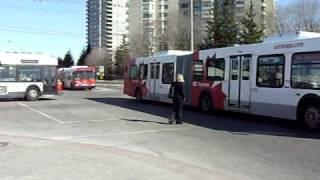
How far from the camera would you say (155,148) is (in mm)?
13000

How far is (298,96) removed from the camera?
1666cm

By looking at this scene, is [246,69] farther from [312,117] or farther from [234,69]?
[312,117]

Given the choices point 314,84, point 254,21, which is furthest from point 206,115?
point 254,21

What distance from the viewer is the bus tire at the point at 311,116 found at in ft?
52.1

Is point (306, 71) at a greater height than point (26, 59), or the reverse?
point (26, 59)

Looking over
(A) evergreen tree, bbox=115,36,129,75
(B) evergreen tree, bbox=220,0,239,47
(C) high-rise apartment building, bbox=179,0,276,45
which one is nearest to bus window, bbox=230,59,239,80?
(C) high-rise apartment building, bbox=179,0,276,45

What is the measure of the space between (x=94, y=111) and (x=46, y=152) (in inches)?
471

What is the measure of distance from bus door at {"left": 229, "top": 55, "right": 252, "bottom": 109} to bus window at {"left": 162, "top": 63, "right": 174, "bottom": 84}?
625 cm

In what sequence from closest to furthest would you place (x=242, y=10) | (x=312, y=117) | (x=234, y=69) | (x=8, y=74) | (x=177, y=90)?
(x=312, y=117), (x=177, y=90), (x=234, y=69), (x=8, y=74), (x=242, y=10)

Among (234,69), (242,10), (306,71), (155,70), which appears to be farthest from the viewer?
(242,10)

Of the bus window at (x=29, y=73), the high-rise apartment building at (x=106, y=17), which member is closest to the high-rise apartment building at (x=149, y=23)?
the high-rise apartment building at (x=106, y=17)

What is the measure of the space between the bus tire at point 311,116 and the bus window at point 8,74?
64.6ft

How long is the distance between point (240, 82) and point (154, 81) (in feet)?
30.7

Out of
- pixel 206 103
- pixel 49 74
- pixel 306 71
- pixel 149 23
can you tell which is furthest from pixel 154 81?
pixel 149 23
